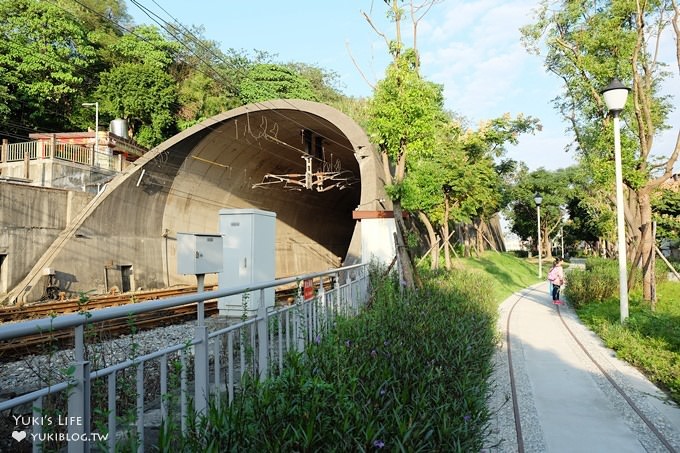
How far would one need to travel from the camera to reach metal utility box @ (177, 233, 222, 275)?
17.6ft

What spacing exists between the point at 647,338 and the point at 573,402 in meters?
3.14

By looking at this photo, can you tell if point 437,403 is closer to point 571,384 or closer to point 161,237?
point 571,384

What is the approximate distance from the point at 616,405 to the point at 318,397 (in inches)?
169

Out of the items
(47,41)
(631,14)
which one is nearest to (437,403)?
(631,14)

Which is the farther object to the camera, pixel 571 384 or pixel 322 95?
pixel 322 95

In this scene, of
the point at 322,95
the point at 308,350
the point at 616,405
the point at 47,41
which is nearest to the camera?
the point at 308,350

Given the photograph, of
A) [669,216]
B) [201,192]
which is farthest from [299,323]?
[669,216]

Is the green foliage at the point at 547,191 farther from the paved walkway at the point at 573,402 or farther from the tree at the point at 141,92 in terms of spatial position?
the paved walkway at the point at 573,402

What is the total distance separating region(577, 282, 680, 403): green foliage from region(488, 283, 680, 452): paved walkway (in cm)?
16

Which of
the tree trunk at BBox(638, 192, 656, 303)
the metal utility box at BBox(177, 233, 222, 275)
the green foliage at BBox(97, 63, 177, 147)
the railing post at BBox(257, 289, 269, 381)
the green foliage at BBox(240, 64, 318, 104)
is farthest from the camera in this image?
the green foliage at BBox(240, 64, 318, 104)

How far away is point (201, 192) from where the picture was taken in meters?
20.2

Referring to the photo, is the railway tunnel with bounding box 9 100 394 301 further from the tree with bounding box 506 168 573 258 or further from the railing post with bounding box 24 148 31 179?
the tree with bounding box 506 168 573 258

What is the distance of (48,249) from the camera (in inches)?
645

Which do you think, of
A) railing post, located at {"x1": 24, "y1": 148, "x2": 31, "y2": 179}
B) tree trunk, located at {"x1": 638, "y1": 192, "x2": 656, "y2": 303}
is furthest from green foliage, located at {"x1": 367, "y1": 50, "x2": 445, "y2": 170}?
railing post, located at {"x1": 24, "y1": 148, "x2": 31, "y2": 179}
